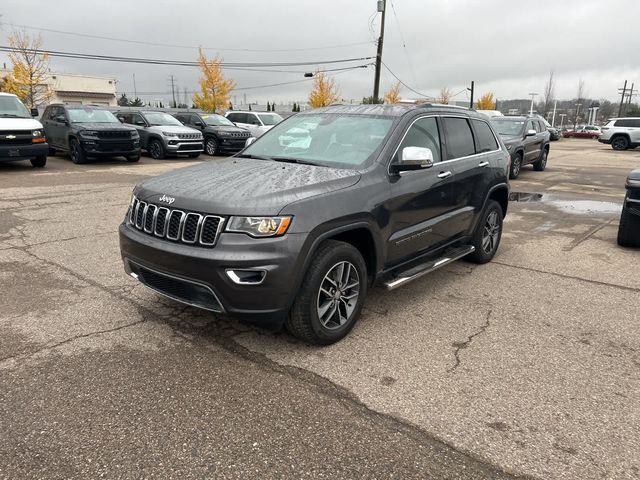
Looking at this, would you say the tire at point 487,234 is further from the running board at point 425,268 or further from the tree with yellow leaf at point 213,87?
the tree with yellow leaf at point 213,87

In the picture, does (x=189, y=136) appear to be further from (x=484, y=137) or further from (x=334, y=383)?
(x=334, y=383)

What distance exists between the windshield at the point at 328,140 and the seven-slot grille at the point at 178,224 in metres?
1.26

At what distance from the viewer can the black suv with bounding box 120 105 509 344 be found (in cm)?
317

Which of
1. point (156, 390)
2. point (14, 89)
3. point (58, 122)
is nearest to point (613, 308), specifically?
point (156, 390)

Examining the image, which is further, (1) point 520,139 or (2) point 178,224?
(1) point 520,139

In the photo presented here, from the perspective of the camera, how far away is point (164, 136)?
1712 cm

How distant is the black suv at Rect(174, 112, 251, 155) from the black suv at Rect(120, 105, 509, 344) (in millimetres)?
14513

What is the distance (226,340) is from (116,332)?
886 mm

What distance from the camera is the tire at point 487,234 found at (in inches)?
219

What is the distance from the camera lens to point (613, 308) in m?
4.53

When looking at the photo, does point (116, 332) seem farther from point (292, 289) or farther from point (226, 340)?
point (292, 289)

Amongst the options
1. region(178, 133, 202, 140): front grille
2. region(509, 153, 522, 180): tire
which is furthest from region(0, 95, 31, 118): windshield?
region(509, 153, 522, 180): tire

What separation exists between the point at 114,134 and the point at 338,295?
13543 millimetres

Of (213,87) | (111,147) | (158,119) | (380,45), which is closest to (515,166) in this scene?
(111,147)
